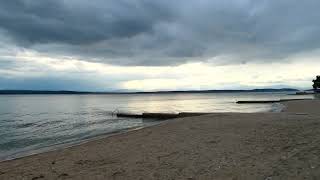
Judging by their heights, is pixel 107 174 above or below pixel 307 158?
below

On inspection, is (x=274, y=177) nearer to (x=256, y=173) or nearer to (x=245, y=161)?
(x=256, y=173)

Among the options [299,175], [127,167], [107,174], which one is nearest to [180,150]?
[127,167]

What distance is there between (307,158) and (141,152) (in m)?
6.08

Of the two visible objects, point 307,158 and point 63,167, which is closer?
point 307,158

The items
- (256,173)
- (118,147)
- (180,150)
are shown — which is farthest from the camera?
(118,147)

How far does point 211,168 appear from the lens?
8750 millimetres

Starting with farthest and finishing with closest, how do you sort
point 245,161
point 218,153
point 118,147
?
point 118,147
point 218,153
point 245,161

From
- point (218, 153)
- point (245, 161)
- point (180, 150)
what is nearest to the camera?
point (245, 161)

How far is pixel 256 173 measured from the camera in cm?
780

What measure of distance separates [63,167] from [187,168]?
4493mm

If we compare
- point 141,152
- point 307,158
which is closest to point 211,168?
point 307,158

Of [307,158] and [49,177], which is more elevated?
[307,158]

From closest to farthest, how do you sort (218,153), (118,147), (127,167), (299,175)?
(299,175)
(127,167)
(218,153)
(118,147)

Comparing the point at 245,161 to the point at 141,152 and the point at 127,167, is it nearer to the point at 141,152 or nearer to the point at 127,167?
the point at 127,167
